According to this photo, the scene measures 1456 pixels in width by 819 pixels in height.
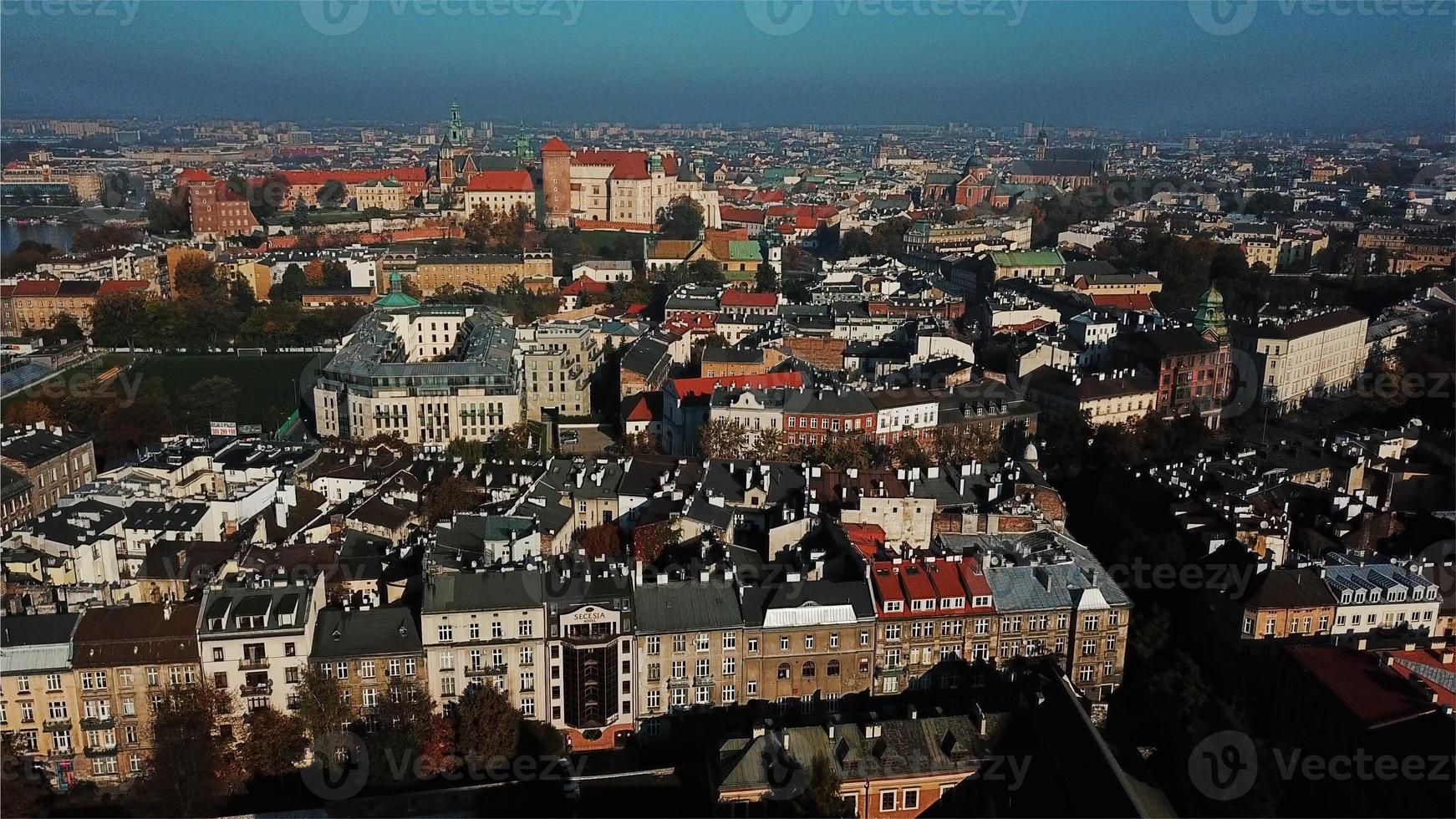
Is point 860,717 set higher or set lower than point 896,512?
lower

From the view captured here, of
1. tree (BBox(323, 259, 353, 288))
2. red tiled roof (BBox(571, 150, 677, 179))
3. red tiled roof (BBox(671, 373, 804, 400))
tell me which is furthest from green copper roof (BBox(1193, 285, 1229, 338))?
red tiled roof (BBox(571, 150, 677, 179))

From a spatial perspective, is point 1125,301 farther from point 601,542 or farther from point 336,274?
point 336,274

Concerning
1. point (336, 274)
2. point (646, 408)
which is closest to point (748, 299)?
point (646, 408)

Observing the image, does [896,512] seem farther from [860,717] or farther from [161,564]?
[161,564]

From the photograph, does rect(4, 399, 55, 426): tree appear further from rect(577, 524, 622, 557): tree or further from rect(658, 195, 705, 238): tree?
rect(658, 195, 705, 238): tree

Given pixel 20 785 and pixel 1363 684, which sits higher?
pixel 1363 684

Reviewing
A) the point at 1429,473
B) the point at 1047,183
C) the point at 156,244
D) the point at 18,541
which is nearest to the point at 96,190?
the point at 156,244

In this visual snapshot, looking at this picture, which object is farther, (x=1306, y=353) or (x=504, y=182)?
(x=504, y=182)

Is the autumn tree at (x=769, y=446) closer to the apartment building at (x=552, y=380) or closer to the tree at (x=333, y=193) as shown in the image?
the apartment building at (x=552, y=380)

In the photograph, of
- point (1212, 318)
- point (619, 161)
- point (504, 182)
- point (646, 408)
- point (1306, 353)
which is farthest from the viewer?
point (619, 161)
